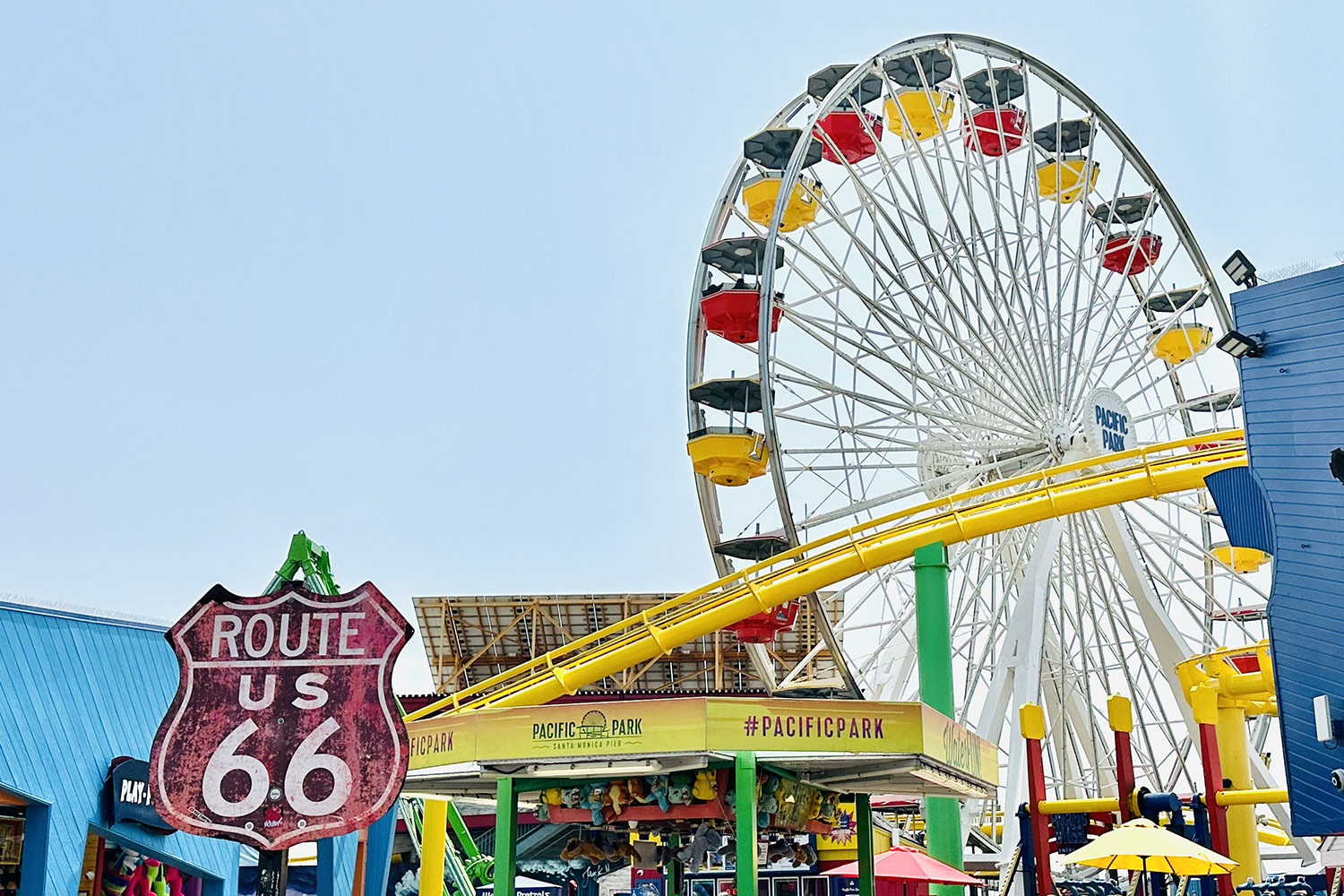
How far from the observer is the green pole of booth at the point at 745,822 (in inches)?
442

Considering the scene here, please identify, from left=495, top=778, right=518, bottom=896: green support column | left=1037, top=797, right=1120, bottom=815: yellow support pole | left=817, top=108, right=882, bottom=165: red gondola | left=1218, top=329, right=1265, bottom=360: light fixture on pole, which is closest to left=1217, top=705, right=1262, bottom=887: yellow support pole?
left=1037, top=797, right=1120, bottom=815: yellow support pole

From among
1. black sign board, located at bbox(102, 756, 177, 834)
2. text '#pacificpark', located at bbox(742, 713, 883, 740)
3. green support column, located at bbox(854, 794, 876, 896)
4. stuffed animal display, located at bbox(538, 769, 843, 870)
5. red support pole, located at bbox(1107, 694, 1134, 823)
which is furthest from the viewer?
red support pole, located at bbox(1107, 694, 1134, 823)

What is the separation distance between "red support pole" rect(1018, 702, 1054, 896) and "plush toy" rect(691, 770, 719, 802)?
17.5ft

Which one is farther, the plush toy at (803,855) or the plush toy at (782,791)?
the plush toy at (803,855)

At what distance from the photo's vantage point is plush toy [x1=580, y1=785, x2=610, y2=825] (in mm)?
12688

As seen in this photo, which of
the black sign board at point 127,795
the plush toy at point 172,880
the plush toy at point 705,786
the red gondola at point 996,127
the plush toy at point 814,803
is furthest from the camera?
the red gondola at point 996,127

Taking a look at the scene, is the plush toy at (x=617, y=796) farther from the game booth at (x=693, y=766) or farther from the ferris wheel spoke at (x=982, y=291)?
the ferris wheel spoke at (x=982, y=291)

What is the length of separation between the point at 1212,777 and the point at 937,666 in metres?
3.74

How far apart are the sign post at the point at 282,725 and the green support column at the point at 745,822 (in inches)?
233

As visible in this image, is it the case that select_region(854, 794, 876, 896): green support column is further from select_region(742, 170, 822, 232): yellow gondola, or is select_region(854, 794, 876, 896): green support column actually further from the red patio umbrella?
select_region(742, 170, 822, 232): yellow gondola

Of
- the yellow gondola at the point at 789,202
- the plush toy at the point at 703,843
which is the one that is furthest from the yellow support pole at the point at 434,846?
the yellow gondola at the point at 789,202

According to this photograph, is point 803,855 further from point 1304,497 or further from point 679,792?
point 1304,497

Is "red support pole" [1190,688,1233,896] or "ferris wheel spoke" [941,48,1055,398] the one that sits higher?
"ferris wheel spoke" [941,48,1055,398]

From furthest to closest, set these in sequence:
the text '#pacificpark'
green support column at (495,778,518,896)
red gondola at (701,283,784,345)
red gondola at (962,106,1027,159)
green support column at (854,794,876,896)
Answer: red gondola at (962,106,1027,159) → red gondola at (701,283,784,345) → green support column at (854,794,876,896) → green support column at (495,778,518,896) → the text '#pacificpark'
